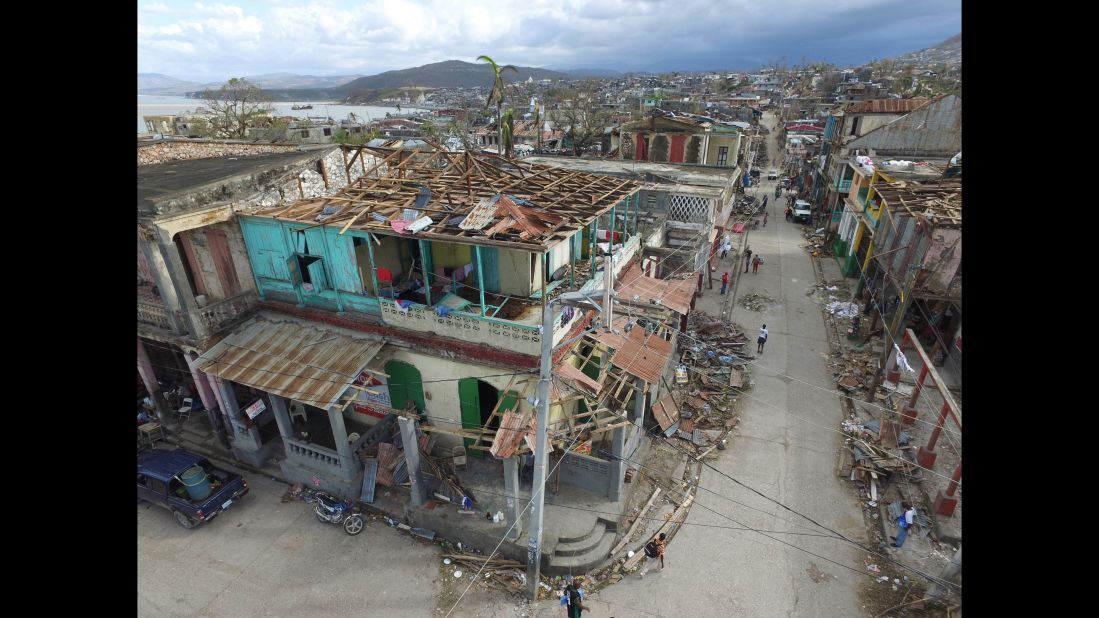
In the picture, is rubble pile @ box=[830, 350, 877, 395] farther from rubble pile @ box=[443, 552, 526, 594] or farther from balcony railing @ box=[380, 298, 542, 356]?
rubble pile @ box=[443, 552, 526, 594]

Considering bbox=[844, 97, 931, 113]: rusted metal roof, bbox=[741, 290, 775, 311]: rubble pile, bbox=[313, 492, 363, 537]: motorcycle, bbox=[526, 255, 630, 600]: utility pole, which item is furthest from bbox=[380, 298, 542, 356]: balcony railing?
bbox=[844, 97, 931, 113]: rusted metal roof

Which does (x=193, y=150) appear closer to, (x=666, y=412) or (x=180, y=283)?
(x=180, y=283)

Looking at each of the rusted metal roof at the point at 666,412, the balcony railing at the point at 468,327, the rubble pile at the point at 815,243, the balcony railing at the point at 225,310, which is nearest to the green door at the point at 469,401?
the balcony railing at the point at 468,327

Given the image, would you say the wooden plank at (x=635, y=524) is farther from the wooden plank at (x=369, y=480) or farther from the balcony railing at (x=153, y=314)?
the balcony railing at (x=153, y=314)

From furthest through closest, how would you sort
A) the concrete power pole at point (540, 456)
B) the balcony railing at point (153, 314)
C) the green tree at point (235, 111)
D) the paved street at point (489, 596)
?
1. the green tree at point (235, 111)
2. the balcony railing at point (153, 314)
3. the paved street at point (489, 596)
4. the concrete power pole at point (540, 456)

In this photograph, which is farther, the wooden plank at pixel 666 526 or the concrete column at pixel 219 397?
the concrete column at pixel 219 397

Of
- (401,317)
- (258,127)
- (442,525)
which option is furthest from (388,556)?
(258,127)
